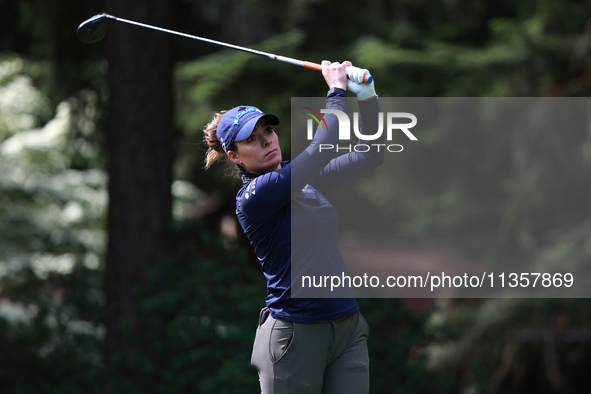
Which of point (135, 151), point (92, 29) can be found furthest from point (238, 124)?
point (135, 151)

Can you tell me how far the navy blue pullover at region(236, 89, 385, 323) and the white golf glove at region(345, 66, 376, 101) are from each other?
41mm

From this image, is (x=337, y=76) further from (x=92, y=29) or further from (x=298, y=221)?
(x=92, y=29)

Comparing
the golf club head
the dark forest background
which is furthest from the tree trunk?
the golf club head

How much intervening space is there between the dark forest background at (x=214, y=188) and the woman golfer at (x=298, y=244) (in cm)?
108

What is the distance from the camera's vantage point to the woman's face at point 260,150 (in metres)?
2.47

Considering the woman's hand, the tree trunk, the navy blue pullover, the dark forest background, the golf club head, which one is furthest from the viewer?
the tree trunk

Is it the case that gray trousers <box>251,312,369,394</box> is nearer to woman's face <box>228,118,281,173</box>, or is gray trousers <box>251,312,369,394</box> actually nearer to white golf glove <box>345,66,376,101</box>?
woman's face <box>228,118,281,173</box>

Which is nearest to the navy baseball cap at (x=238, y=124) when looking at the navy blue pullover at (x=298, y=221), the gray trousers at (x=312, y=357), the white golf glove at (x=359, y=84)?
the navy blue pullover at (x=298, y=221)

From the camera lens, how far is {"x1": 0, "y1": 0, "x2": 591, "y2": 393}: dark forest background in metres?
4.71

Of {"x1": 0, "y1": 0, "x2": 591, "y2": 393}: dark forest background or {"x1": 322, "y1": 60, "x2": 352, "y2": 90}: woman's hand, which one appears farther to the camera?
{"x1": 0, "y1": 0, "x2": 591, "y2": 393}: dark forest background

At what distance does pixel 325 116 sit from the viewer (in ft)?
7.81

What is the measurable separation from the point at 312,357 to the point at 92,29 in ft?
5.97

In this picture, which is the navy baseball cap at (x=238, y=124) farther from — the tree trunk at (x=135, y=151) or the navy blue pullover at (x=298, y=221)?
the tree trunk at (x=135, y=151)

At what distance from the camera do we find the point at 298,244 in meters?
2.44
